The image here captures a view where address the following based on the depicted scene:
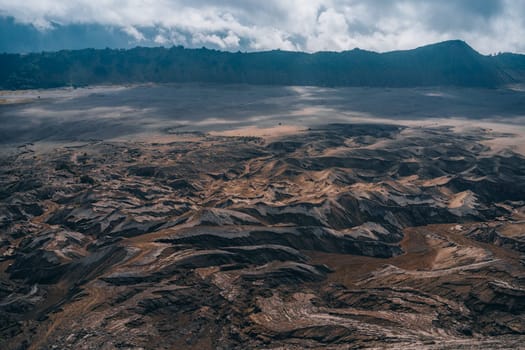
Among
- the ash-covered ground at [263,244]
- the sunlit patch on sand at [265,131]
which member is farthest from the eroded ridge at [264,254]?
the sunlit patch on sand at [265,131]

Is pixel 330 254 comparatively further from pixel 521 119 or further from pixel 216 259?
→ pixel 521 119

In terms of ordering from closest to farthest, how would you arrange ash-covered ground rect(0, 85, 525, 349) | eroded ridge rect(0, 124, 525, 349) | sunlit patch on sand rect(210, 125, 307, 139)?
eroded ridge rect(0, 124, 525, 349) < ash-covered ground rect(0, 85, 525, 349) < sunlit patch on sand rect(210, 125, 307, 139)

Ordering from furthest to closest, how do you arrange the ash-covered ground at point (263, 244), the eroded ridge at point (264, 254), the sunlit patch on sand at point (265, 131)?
the sunlit patch on sand at point (265, 131) < the ash-covered ground at point (263, 244) < the eroded ridge at point (264, 254)

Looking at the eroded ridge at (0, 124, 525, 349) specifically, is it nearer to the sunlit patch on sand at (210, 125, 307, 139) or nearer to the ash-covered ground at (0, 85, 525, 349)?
the ash-covered ground at (0, 85, 525, 349)

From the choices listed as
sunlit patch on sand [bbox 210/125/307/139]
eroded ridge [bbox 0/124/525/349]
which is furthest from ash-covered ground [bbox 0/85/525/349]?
sunlit patch on sand [bbox 210/125/307/139]

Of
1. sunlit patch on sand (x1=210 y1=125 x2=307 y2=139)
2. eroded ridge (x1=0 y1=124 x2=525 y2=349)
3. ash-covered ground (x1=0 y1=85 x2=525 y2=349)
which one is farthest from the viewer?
sunlit patch on sand (x1=210 y1=125 x2=307 y2=139)

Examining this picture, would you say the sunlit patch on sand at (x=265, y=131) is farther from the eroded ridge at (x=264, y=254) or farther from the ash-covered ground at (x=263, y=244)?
the eroded ridge at (x=264, y=254)

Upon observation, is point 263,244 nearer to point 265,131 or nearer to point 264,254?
point 264,254
